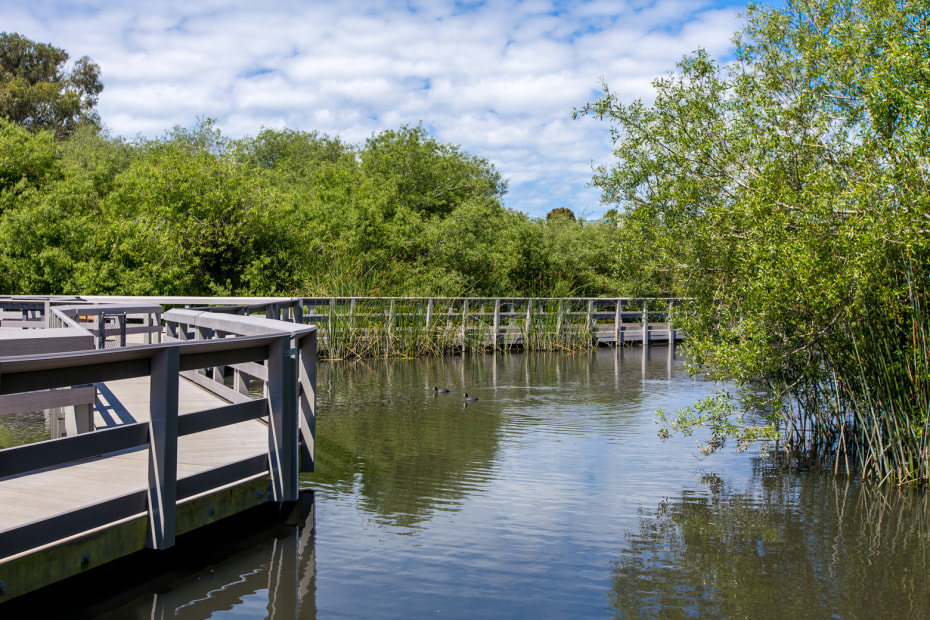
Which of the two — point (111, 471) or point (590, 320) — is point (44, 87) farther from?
point (111, 471)

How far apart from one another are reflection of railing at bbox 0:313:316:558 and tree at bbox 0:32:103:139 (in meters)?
46.6

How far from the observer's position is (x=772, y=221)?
6477 millimetres

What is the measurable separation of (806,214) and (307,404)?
13.5 feet

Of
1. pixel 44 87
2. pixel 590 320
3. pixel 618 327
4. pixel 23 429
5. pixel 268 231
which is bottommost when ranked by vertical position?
pixel 23 429

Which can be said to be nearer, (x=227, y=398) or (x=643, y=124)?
(x=227, y=398)

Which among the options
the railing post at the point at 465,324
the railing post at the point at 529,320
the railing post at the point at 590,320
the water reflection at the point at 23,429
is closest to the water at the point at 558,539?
the water reflection at the point at 23,429

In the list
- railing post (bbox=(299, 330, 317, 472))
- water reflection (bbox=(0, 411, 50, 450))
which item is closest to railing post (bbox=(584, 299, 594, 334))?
water reflection (bbox=(0, 411, 50, 450))

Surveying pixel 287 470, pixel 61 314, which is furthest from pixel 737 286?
pixel 61 314

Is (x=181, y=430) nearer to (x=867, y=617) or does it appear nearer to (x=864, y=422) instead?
(x=867, y=617)

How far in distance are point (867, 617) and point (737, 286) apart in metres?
4.08

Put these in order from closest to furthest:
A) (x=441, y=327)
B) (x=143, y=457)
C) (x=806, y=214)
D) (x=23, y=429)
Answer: (x=143, y=457), (x=806, y=214), (x=23, y=429), (x=441, y=327)

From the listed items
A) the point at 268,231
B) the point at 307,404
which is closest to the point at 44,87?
the point at 268,231

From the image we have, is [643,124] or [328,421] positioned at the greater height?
[643,124]

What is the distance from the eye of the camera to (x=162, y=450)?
3.97 m
